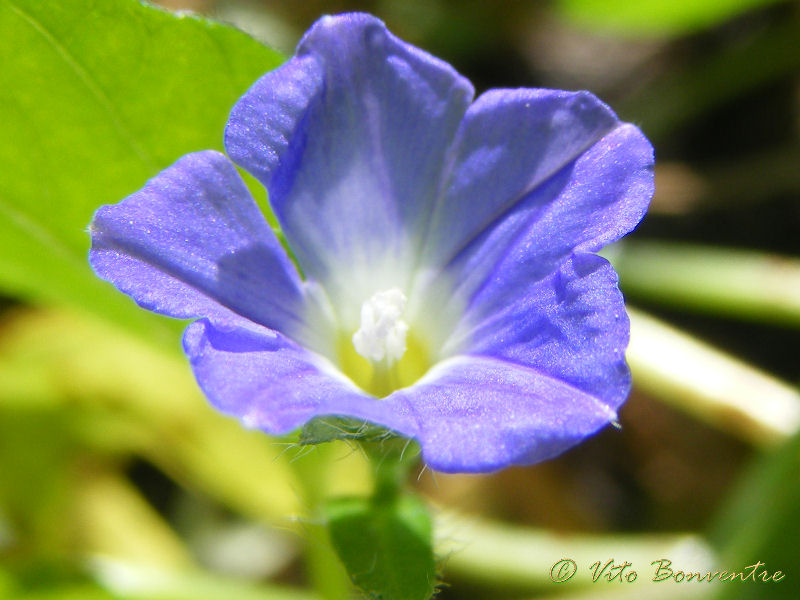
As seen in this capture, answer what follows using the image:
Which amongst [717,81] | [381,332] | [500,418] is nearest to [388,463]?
[381,332]

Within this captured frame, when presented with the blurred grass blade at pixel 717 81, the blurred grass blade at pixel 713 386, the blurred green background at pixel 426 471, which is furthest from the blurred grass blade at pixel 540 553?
the blurred grass blade at pixel 717 81

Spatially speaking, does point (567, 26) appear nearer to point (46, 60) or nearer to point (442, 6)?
point (442, 6)

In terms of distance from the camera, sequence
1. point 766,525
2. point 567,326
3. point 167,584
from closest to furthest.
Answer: point 567,326
point 766,525
point 167,584

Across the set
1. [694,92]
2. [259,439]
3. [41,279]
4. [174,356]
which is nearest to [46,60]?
[41,279]

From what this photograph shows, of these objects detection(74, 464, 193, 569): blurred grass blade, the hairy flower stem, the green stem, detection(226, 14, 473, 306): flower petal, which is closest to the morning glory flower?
detection(226, 14, 473, 306): flower petal

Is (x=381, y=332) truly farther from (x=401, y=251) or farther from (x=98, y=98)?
(x=98, y=98)

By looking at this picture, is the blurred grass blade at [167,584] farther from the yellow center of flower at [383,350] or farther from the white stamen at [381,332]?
the white stamen at [381,332]

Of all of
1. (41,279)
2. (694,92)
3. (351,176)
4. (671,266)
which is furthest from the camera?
(694,92)
